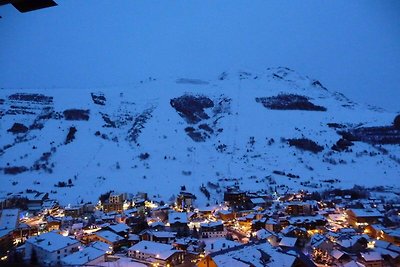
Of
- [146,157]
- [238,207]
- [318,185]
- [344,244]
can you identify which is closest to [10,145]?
[146,157]

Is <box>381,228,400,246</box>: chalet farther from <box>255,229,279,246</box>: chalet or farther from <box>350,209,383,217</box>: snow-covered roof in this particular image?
<box>255,229,279,246</box>: chalet

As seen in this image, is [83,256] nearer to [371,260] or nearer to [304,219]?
[371,260]

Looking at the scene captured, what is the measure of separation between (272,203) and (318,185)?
29.9ft

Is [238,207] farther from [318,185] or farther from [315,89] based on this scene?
[315,89]

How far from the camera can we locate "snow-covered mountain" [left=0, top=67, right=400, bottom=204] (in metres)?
36.2

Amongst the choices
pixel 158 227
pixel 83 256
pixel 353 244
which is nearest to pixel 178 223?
pixel 158 227

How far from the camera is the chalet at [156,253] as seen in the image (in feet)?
54.3

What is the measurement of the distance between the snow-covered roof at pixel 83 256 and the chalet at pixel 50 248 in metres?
0.59

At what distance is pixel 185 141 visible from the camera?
4888 cm

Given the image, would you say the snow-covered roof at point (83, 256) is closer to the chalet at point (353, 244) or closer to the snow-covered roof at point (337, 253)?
the snow-covered roof at point (337, 253)

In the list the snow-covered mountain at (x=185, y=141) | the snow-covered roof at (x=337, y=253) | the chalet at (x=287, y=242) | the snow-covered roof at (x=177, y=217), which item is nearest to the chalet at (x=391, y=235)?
the snow-covered roof at (x=337, y=253)

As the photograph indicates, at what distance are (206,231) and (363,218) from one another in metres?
10.6

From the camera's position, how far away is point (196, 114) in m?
58.3

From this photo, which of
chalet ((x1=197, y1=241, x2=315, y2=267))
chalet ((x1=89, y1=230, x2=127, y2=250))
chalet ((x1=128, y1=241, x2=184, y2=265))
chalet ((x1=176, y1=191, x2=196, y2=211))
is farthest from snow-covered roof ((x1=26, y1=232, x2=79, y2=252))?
chalet ((x1=176, y1=191, x2=196, y2=211))
